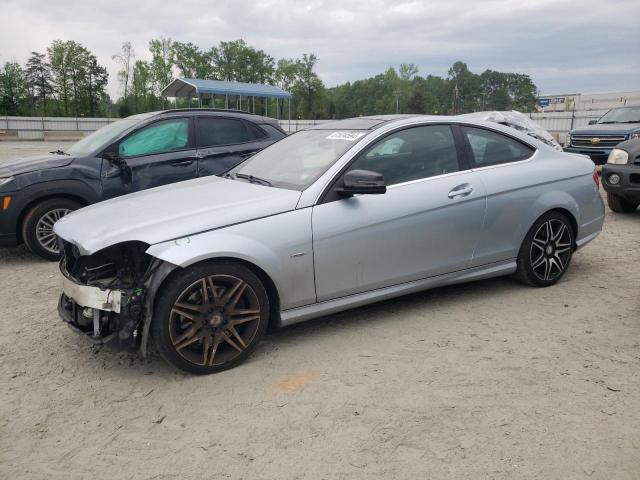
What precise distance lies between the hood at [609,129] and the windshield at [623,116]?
40 cm

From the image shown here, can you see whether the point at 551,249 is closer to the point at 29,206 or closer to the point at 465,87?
the point at 29,206

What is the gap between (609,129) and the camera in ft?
43.1

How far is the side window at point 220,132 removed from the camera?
696 cm

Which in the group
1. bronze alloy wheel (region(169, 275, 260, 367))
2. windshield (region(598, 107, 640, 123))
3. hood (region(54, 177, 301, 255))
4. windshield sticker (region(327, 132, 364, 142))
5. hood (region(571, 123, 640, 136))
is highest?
windshield (region(598, 107, 640, 123))

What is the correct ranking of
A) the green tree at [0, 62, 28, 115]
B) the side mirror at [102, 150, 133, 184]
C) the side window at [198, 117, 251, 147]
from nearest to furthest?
the side mirror at [102, 150, 133, 184] → the side window at [198, 117, 251, 147] → the green tree at [0, 62, 28, 115]

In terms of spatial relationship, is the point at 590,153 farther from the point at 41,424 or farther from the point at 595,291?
the point at 41,424

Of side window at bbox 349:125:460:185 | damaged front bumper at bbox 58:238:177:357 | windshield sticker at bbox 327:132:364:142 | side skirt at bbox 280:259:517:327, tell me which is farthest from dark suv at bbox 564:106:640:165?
damaged front bumper at bbox 58:238:177:357

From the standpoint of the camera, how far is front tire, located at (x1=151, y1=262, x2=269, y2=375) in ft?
10.5

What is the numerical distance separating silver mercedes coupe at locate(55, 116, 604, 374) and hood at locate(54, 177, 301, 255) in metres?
0.01

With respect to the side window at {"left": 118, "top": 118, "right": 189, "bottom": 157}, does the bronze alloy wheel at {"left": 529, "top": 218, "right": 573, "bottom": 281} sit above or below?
below

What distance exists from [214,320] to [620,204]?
7.41m

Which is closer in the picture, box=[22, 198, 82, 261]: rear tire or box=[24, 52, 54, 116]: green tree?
box=[22, 198, 82, 261]: rear tire

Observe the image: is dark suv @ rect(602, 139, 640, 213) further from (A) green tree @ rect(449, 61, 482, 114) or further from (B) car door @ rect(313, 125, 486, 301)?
(A) green tree @ rect(449, 61, 482, 114)

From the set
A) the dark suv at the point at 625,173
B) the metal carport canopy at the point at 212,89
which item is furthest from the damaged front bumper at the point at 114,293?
the metal carport canopy at the point at 212,89
